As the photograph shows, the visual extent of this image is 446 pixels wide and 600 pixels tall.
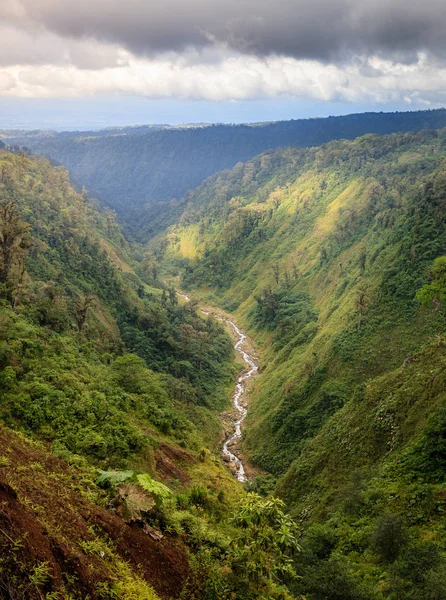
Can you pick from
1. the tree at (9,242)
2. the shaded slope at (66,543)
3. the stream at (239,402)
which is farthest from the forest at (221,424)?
the stream at (239,402)

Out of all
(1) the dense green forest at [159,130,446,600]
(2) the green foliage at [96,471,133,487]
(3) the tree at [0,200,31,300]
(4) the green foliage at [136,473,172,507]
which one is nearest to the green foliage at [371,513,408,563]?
(1) the dense green forest at [159,130,446,600]

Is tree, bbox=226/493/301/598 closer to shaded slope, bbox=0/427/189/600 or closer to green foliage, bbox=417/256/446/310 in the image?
shaded slope, bbox=0/427/189/600

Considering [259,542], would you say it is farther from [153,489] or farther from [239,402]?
[239,402]

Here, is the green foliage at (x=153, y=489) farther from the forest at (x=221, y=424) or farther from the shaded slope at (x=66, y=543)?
the shaded slope at (x=66, y=543)

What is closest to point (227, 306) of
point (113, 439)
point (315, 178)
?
point (315, 178)

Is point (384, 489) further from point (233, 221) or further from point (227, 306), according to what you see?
point (233, 221)
